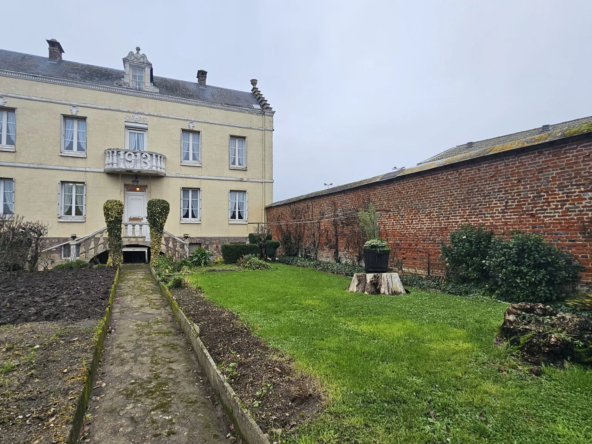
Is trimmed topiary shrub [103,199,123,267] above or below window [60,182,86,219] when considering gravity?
below

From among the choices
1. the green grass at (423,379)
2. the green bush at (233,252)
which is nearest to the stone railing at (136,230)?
the green bush at (233,252)

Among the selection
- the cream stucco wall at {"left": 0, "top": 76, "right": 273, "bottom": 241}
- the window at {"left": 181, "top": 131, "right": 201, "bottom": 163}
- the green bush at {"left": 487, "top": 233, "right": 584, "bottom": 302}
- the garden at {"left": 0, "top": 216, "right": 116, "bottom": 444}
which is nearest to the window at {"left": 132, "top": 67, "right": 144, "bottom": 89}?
the cream stucco wall at {"left": 0, "top": 76, "right": 273, "bottom": 241}

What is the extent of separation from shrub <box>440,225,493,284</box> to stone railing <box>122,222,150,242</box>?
11.8 m

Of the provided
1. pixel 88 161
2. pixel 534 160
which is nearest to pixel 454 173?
pixel 534 160

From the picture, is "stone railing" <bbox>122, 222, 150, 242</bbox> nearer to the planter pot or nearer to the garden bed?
the garden bed

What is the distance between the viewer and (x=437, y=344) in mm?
3494

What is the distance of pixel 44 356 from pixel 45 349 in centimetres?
24

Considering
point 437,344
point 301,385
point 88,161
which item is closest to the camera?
point 301,385

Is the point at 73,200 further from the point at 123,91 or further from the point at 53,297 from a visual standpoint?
the point at 53,297

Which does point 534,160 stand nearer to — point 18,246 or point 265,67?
point 18,246

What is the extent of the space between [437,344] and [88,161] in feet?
54.0

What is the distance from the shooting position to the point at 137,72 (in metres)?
16.0

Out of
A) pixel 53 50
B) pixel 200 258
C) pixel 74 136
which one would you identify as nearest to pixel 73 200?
pixel 74 136

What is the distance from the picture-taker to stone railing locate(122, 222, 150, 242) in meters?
13.6
